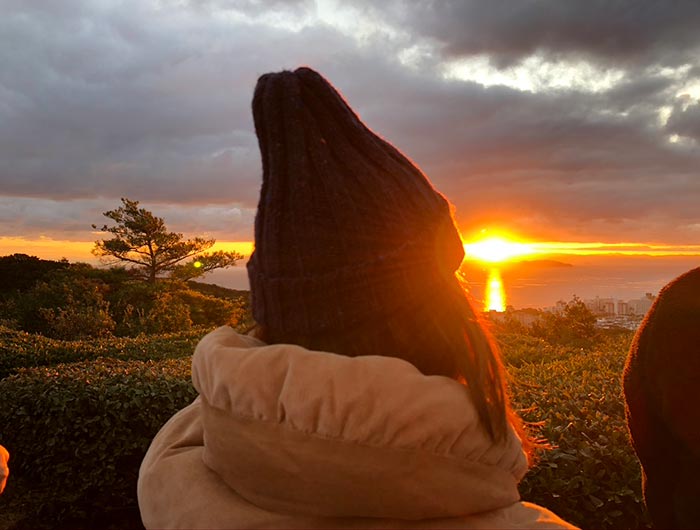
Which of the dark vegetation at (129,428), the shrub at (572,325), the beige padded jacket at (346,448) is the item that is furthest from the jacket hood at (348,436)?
the shrub at (572,325)

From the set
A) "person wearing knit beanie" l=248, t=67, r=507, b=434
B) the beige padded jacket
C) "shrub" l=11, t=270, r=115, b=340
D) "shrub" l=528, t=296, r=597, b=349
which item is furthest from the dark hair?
"shrub" l=11, t=270, r=115, b=340

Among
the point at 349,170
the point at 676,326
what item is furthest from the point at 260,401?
the point at 676,326

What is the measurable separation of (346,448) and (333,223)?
0.51 m

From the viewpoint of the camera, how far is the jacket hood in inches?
45.9

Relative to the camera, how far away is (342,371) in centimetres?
117

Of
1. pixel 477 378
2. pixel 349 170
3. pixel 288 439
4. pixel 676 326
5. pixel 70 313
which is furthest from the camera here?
pixel 70 313

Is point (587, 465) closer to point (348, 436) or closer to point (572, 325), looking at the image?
point (348, 436)

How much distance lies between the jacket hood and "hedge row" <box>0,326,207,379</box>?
816 cm

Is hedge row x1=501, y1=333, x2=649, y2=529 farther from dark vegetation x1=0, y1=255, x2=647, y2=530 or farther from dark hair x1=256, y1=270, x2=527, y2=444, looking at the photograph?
dark hair x1=256, y1=270, x2=527, y2=444

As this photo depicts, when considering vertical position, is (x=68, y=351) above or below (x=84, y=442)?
above

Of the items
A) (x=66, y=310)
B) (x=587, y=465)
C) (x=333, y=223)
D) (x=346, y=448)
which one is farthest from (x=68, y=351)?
(x=346, y=448)

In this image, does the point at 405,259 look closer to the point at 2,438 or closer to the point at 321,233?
the point at 321,233

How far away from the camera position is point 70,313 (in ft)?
48.3

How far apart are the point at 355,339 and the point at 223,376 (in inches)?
12.9
